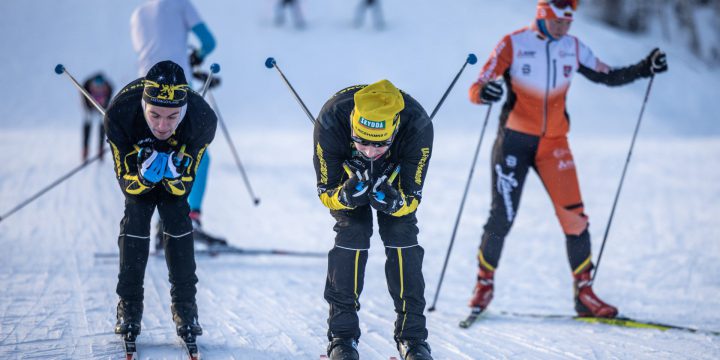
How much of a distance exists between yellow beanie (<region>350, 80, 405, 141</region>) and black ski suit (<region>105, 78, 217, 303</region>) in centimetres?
87

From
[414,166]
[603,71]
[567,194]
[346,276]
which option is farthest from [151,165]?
[603,71]

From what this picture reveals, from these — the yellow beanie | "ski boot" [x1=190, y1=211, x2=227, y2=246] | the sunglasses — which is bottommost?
"ski boot" [x1=190, y1=211, x2=227, y2=246]

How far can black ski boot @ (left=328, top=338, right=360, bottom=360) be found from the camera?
3.65 metres

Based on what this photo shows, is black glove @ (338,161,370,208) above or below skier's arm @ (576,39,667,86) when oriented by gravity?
below

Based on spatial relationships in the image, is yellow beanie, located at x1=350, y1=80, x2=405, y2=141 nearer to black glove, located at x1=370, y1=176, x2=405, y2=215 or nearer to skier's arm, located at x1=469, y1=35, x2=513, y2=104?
black glove, located at x1=370, y1=176, x2=405, y2=215

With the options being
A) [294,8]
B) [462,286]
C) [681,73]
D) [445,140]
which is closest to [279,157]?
[445,140]

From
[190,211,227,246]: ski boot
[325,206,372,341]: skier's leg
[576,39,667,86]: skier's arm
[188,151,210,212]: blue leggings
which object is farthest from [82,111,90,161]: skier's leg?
[325,206,372,341]: skier's leg

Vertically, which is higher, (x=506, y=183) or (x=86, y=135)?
(x=506, y=183)

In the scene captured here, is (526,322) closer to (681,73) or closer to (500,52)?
(500,52)

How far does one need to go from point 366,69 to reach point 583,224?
44.5 ft

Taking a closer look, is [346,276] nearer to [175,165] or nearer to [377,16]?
[175,165]

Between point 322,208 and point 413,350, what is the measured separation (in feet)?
17.7

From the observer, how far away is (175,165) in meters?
3.71

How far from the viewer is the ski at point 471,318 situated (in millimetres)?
4826
